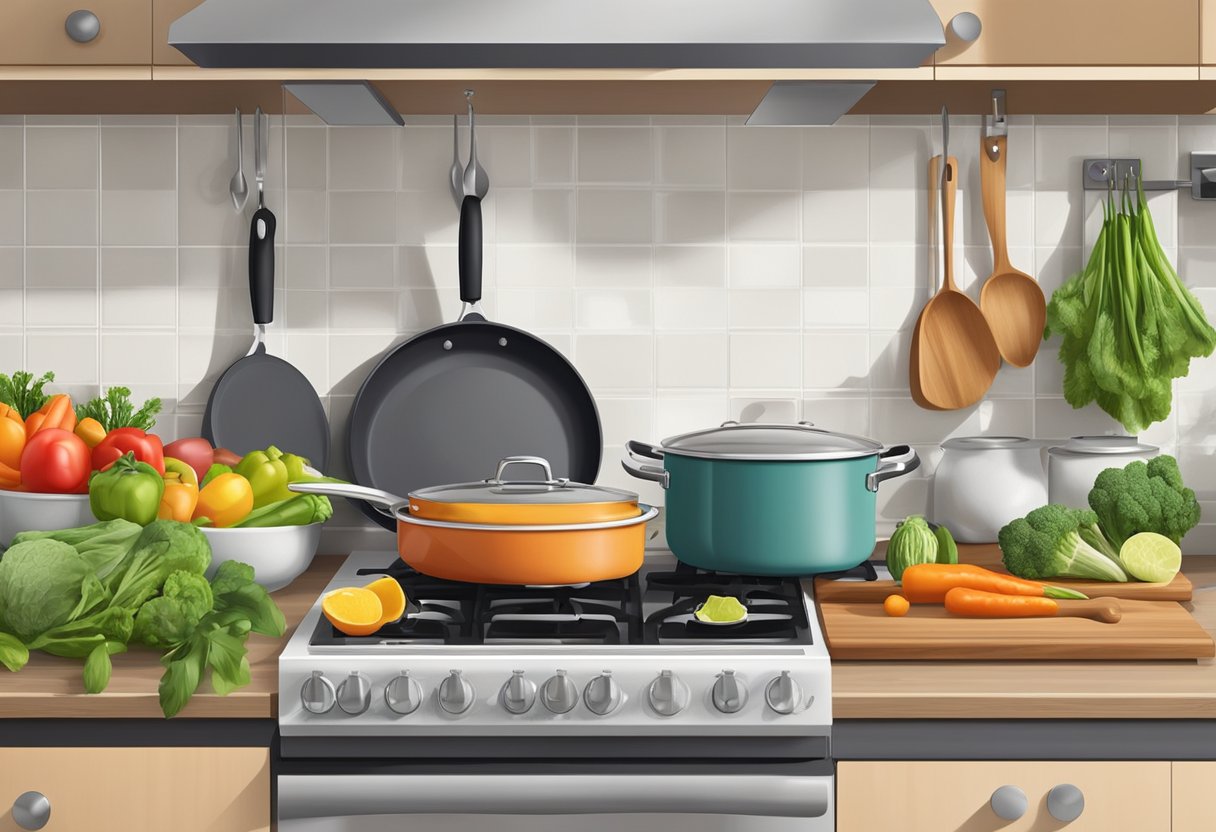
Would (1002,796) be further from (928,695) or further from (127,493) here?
(127,493)

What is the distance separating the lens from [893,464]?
1.57 meters

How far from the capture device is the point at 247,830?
1212mm

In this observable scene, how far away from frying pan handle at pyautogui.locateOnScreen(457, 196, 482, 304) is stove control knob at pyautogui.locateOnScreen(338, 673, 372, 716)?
791mm

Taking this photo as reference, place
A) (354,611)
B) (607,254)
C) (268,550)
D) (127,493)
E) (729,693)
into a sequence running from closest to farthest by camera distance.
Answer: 1. (729,693)
2. (354,611)
3. (127,493)
4. (268,550)
5. (607,254)

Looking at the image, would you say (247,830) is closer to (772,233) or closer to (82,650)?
(82,650)

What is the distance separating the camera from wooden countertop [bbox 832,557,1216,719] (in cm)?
119

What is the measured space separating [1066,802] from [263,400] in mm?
1355

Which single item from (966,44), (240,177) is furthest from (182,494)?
(966,44)

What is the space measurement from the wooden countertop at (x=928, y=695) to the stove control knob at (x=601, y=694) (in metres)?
0.25

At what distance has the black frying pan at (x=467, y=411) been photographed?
1.84 m

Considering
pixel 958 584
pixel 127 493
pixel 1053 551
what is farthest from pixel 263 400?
→ pixel 1053 551

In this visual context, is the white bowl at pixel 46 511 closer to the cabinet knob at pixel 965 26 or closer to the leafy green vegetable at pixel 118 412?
the leafy green vegetable at pixel 118 412

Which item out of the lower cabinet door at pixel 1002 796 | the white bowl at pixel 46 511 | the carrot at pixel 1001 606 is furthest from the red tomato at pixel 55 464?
the carrot at pixel 1001 606

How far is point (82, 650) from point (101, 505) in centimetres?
23
